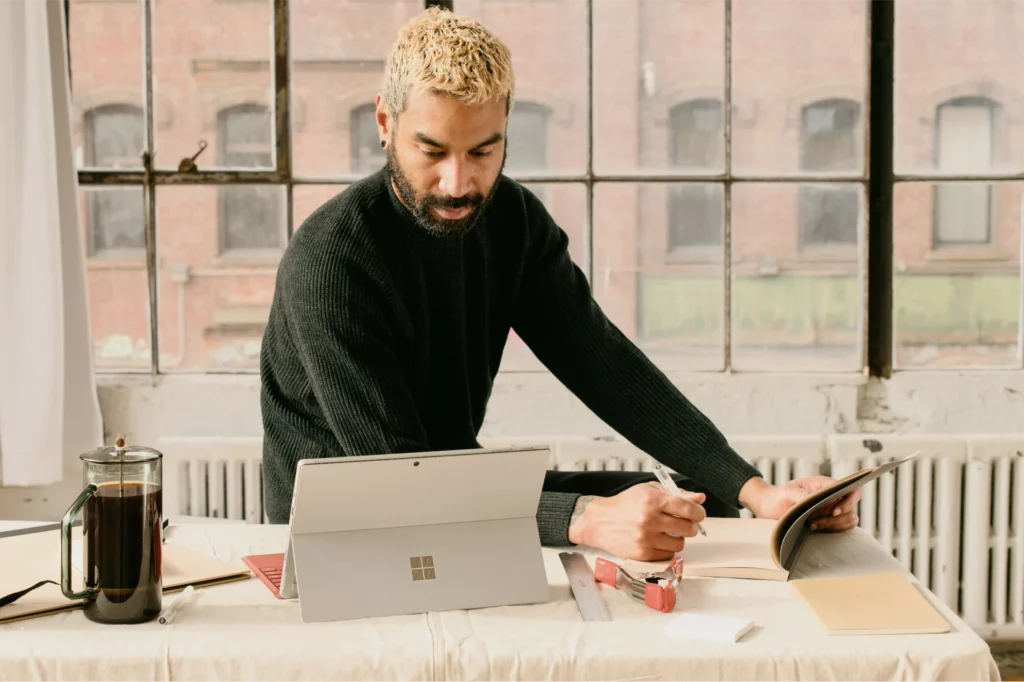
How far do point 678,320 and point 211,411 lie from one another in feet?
4.08

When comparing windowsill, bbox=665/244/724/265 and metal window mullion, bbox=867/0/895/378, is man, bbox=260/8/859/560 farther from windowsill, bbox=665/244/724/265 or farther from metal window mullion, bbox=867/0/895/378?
metal window mullion, bbox=867/0/895/378

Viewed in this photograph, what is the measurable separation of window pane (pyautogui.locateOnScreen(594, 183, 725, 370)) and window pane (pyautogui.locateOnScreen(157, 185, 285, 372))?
85cm

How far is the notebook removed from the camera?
111 cm

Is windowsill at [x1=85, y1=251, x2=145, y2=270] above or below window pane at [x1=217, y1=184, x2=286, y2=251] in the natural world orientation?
below

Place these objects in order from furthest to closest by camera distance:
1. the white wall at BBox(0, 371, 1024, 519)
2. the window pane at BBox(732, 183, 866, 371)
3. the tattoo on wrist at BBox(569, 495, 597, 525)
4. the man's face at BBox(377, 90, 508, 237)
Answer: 1. the window pane at BBox(732, 183, 866, 371)
2. the white wall at BBox(0, 371, 1024, 519)
3. the man's face at BBox(377, 90, 508, 237)
4. the tattoo on wrist at BBox(569, 495, 597, 525)

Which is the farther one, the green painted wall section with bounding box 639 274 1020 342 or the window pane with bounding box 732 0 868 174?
the green painted wall section with bounding box 639 274 1020 342

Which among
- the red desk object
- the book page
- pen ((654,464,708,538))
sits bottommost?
the book page

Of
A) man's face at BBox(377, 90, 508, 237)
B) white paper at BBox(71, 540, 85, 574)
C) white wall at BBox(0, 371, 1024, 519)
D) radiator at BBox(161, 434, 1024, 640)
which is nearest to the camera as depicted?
white paper at BBox(71, 540, 85, 574)

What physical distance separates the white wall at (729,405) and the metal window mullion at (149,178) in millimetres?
226

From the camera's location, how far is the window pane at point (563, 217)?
276 cm

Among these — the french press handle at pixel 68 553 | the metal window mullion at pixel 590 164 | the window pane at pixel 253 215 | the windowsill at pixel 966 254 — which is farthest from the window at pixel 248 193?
the windowsill at pixel 966 254

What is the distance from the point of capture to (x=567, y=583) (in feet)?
4.19

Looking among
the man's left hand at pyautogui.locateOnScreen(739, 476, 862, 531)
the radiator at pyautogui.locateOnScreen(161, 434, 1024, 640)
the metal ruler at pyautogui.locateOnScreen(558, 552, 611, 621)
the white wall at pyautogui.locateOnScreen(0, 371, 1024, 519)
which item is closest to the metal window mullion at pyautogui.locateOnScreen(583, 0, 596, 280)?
the white wall at pyautogui.locateOnScreen(0, 371, 1024, 519)

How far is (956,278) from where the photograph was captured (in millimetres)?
2947
